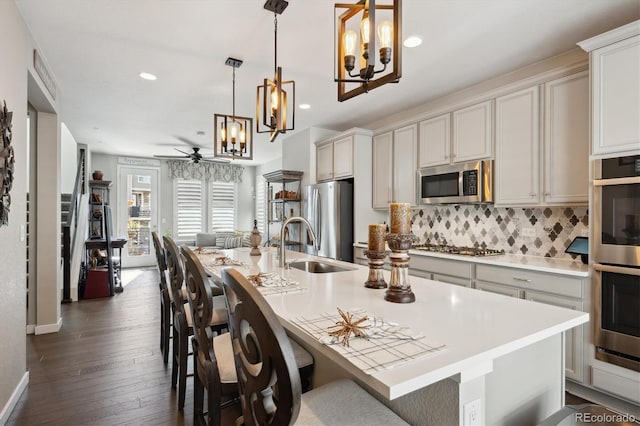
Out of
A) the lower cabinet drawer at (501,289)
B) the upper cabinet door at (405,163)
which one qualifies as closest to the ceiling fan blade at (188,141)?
the upper cabinet door at (405,163)

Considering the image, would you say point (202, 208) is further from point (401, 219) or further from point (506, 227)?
point (401, 219)

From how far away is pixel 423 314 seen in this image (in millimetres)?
1183

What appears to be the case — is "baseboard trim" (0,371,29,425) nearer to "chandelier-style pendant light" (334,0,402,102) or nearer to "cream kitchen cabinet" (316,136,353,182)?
"chandelier-style pendant light" (334,0,402,102)

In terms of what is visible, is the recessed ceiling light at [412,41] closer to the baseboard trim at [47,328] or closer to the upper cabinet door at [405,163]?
the upper cabinet door at [405,163]

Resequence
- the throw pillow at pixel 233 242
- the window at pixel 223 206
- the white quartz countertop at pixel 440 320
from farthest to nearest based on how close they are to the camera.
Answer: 1. the window at pixel 223 206
2. the throw pillow at pixel 233 242
3. the white quartz countertop at pixel 440 320

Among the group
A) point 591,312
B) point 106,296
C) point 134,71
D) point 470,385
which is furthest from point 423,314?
point 106,296

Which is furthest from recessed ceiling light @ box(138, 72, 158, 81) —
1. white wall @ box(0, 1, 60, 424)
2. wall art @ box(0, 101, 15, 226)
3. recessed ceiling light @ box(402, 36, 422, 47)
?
recessed ceiling light @ box(402, 36, 422, 47)

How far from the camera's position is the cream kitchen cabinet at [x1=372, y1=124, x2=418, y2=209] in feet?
12.8

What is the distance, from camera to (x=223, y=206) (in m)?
8.71

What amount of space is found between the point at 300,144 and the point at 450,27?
10.8 feet

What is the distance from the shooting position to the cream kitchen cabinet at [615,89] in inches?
81.0

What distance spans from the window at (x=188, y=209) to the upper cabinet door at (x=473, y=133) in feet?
21.9

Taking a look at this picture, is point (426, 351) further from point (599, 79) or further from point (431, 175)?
point (431, 175)

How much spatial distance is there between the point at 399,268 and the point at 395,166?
2953mm
